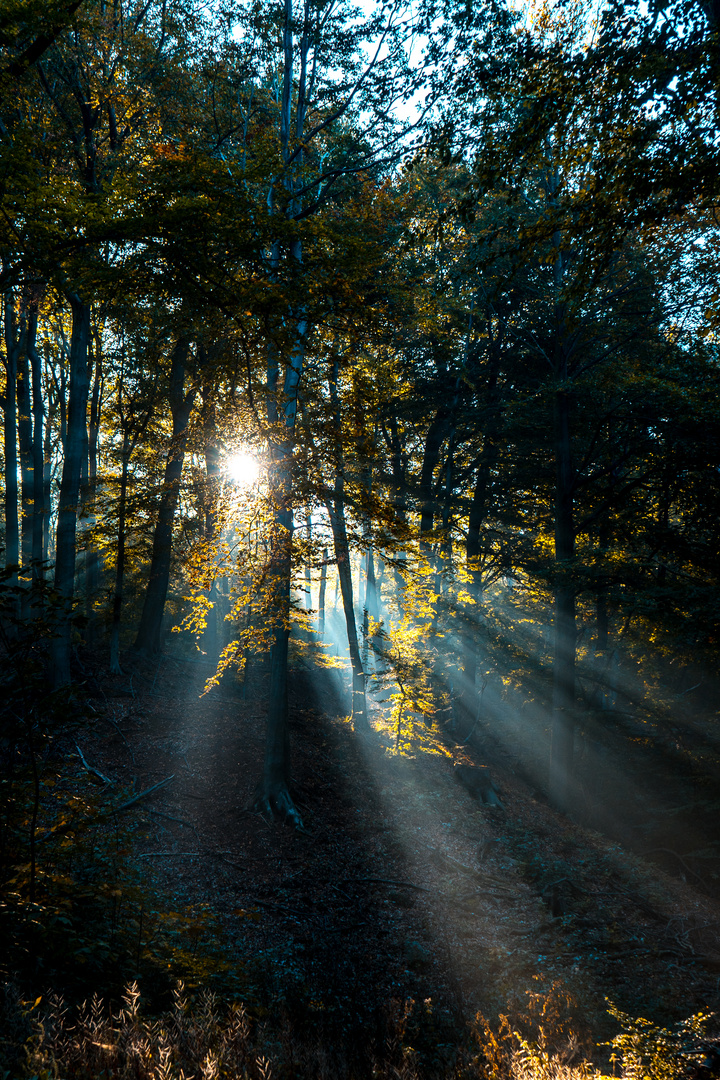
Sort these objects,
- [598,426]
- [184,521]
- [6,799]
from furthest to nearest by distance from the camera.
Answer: [598,426]
[184,521]
[6,799]

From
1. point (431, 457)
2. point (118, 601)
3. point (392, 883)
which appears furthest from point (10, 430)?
point (392, 883)

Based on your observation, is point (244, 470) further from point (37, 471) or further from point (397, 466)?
point (397, 466)

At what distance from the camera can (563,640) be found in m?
13.8

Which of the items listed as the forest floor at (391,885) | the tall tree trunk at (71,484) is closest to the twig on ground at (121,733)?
the forest floor at (391,885)

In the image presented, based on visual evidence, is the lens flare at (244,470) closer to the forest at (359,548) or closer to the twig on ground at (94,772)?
the forest at (359,548)

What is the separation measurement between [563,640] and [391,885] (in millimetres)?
7483

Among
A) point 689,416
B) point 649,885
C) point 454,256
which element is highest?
point 454,256

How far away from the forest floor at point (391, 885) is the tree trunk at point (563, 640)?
42.6 inches

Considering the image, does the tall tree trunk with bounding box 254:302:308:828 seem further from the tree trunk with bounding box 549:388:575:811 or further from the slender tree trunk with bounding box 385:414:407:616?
the tree trunk with bounding box 549:388:575:811

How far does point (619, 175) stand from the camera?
509 cm

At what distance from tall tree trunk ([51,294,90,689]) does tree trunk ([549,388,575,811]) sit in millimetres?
11923

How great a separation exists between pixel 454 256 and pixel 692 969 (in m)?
16.8

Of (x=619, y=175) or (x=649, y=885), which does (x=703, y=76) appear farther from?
(x=649, y=885)

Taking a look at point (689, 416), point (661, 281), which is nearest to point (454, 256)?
point (661, 281)
